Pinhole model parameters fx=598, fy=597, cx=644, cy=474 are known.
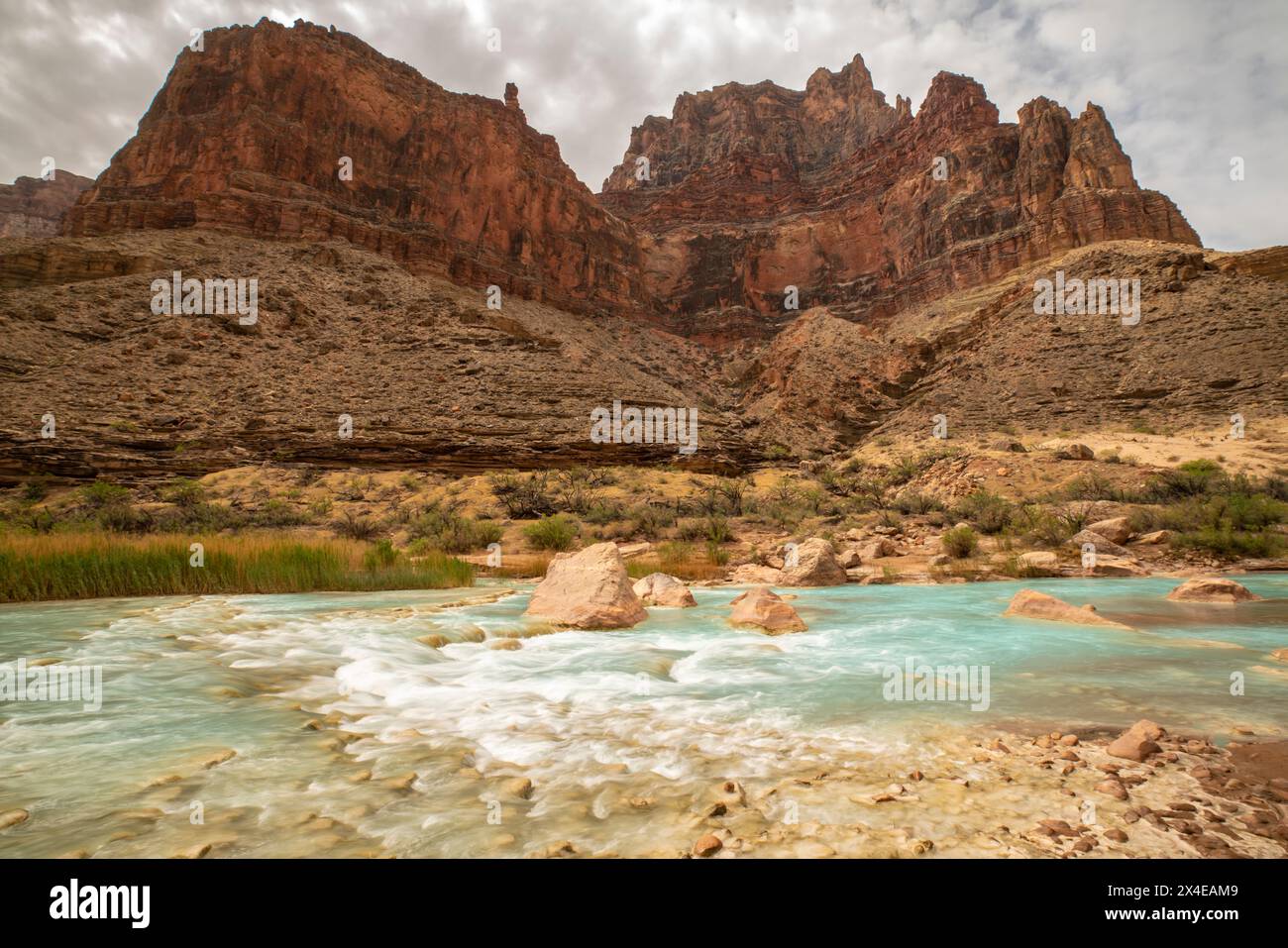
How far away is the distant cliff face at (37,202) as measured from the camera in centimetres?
9925

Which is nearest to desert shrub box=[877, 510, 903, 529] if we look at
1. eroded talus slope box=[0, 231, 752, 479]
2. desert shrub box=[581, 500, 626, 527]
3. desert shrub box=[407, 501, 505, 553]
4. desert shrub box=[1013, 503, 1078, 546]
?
desert shrub box=[1013, 503, 1078, 546]

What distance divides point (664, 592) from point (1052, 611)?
5392 mm

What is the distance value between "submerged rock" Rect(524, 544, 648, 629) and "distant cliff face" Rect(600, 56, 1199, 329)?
65899 mm

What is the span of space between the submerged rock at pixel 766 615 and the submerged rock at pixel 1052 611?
306cm

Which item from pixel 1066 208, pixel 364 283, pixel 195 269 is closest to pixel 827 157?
pixel 1066 208

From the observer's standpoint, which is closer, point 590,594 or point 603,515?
point 590,594

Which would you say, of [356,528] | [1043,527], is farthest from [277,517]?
[1043,527]

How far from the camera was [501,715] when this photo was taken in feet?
13.1

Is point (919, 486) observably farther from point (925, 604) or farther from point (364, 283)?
point (364, 283)

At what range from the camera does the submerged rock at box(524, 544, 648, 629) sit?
773cm

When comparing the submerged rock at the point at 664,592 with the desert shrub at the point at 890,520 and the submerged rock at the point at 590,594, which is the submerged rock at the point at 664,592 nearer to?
the submerged rock at the point at 590,594

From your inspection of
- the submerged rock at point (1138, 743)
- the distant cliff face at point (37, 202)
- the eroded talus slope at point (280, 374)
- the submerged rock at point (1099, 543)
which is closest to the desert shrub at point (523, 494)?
the eroded talus slope at point (280, 374)

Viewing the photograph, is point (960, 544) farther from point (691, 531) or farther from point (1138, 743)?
point (1138, 743)

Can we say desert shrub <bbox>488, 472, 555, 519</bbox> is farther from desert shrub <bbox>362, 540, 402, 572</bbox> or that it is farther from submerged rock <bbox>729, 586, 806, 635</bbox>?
submerged rock <bbox>729, 586, 806, 635</bbox>
